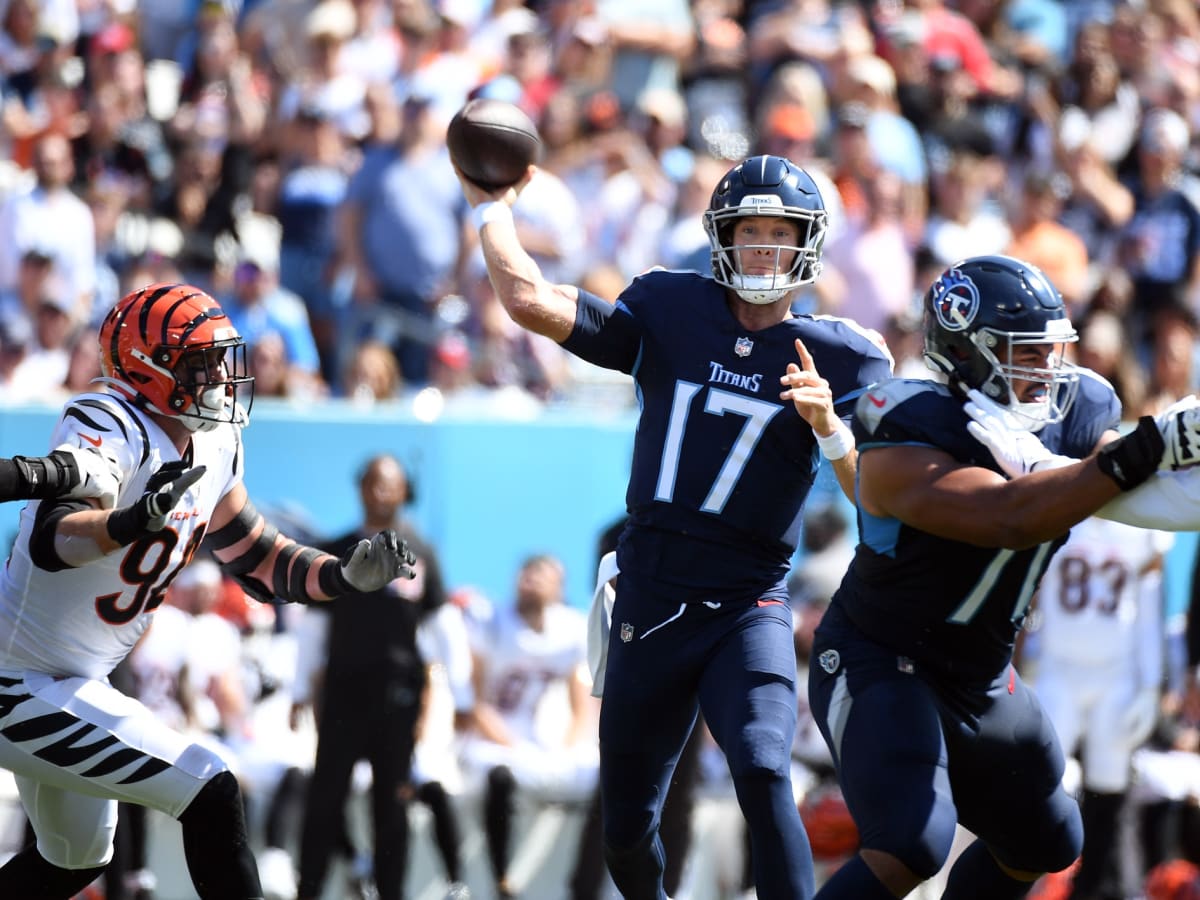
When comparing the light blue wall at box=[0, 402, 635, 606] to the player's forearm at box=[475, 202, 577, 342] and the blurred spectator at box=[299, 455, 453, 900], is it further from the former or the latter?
the player's forearm at box=[475, 202, 577, 342]

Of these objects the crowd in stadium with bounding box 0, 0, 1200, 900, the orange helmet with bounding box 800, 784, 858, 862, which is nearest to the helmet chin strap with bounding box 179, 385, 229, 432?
the crowd in stadium with bounding box 0, 0, 1200, 900

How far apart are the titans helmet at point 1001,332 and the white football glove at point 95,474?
208cm

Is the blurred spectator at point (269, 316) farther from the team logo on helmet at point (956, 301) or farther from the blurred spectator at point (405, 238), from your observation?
the team logo on helmet at point (956, 301)

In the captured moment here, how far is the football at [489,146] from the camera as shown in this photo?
522cm

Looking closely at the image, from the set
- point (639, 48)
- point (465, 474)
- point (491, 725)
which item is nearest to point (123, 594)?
point (465, 474)

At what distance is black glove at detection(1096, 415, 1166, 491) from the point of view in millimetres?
3967

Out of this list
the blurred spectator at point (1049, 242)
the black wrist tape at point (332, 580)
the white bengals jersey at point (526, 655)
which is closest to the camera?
the black wrist tape at point (332, 580)

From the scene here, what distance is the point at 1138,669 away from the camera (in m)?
7.59

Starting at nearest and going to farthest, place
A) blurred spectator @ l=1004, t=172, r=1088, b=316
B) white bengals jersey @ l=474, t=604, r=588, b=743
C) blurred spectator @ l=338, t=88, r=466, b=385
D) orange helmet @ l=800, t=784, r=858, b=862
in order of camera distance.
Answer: orange helmet @ l=800, t=784, r=858, b=862
white bengals jersey @ l=474, t=604, r=588, b=743
blurred spectator @ l=338, t=88, r=466, b=385
blurred spectator @ l=1004, t=172, r=1088, b=316

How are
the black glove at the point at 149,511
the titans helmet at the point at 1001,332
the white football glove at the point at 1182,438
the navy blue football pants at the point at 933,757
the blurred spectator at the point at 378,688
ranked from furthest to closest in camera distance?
1. the blurred spectator at the point at 378,688
2. the black glove at the point at 149,511
3. the titans helmet at the point at 1001,332
4. the navy blue football pants at the point at 933,757
5. the white football glove at the point at 1182,438

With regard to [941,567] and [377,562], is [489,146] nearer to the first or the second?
[377,562]

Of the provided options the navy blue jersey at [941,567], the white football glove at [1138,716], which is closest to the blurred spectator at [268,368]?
the white football glove at [1138,716]

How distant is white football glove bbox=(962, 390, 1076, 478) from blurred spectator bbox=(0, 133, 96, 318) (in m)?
5.75

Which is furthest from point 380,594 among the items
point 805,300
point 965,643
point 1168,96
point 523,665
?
point 1168,96
